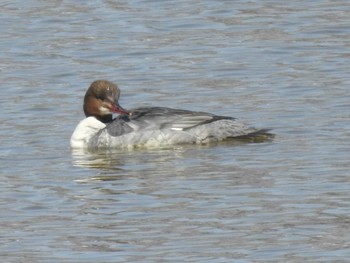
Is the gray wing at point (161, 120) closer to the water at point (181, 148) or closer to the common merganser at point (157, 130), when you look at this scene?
the common merganser at point (157, 130)

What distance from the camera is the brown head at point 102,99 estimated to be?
17.3 metres

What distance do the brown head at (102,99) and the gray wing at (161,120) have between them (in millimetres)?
302

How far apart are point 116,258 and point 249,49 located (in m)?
11.3

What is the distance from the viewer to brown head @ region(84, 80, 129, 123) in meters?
17.3

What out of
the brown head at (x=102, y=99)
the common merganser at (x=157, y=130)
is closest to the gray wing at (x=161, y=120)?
the common merganser at (x=157, y=130)

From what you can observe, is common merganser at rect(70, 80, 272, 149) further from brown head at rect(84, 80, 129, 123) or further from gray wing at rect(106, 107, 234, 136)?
brown head at rect(84, 80, 129, 123)

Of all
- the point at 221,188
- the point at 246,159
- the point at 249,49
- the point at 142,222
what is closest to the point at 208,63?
the point at 249,49

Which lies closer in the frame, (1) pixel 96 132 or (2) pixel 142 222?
(2) pixel 142 222

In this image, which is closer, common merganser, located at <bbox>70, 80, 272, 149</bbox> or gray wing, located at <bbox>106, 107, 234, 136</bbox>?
common merganser, located at <bbox>70, 80, 272, 149</bbox>

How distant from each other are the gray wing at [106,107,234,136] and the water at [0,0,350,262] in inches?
14.2

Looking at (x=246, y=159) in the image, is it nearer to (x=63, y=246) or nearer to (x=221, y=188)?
(x=221, y=188)

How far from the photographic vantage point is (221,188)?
13617mm

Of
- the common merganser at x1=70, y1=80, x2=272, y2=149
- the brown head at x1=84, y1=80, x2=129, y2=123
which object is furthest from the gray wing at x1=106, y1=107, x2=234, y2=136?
the brown head at x1=84, y1=80, x2=129, y2=123

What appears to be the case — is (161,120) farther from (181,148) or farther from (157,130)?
(181,148)
